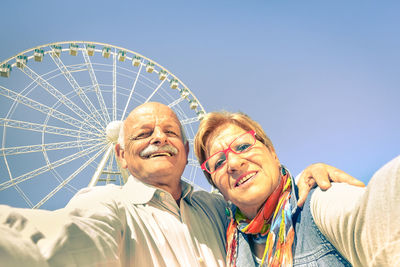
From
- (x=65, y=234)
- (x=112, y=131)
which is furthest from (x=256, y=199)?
(x=112, y=131)

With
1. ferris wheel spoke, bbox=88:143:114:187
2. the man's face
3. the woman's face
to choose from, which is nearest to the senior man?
the man's face

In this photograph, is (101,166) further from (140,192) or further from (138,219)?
(138,219)

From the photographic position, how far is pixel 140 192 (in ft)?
8.24

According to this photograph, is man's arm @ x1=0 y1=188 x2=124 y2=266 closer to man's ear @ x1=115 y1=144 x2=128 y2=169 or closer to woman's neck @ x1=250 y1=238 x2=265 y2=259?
woman's neck @ x1=250 y1=238 x2=265 y2=259

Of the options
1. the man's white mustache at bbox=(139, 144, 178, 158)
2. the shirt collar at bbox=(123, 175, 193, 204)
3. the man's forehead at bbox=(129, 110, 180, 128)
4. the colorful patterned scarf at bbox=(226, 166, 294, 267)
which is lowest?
the colorful patterned scarf at bbox=(226, 166, 294, 267)

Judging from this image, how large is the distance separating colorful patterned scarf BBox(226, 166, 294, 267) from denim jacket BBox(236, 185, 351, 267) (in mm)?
42

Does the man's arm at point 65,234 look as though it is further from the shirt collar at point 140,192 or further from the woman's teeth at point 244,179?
the woman's teeth at point 244,179

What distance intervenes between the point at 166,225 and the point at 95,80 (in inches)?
548

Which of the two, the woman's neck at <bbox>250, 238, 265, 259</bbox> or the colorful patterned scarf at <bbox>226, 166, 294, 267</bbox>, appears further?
the woman's neck at <bbox>250, 238, 265, 259</bbox>

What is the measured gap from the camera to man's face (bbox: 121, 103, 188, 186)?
2.71 m

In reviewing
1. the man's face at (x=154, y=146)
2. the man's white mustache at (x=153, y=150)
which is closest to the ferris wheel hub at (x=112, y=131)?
the man's face at (x=154, y=146)

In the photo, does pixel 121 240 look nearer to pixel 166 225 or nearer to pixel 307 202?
pixel 166 225

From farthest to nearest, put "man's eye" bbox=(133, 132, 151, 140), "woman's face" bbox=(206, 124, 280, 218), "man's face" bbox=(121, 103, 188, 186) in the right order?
"man's eye" bbox=(133, 132, 151, 140) < "man's face" bbox=(121, 103, 188, 186) < "woman's face" bbox=(206, 124, 280, 218)

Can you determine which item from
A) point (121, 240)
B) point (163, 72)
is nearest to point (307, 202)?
point (121, 240)
